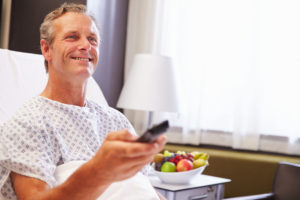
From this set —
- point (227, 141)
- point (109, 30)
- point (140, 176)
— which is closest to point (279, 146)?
point (227, 141)

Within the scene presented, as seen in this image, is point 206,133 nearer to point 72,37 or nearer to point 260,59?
point 260,59

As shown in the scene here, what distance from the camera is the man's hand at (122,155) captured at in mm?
696

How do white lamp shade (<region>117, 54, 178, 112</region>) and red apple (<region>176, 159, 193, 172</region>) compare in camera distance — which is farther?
white lamp shade (<region>117, 54, 178, 112</region>)

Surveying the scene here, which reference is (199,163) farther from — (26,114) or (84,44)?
(26,114)

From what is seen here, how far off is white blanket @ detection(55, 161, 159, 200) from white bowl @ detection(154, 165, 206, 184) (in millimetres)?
859

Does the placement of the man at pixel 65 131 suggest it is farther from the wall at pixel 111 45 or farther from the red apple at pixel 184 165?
the wall at pixel 111 45

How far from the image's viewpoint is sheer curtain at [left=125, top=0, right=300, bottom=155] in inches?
111

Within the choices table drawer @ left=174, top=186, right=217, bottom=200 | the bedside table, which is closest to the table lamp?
the bedside table

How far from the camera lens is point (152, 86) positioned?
104 inches

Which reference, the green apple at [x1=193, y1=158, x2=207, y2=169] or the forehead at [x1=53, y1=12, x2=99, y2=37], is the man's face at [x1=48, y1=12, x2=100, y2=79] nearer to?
the forehead at [x1=53, y1=12, x2=99, y2=37]

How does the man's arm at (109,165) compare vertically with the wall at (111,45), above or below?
below

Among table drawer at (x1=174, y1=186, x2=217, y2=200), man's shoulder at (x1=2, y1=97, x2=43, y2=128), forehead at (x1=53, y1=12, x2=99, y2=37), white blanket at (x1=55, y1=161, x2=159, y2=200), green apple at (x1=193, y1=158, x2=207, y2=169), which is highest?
forehead at (x1=53, y1=12, x2=99, y2=37)

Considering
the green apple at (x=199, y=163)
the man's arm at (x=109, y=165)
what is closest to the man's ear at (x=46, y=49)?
the man's arm at (x=109, y=165)

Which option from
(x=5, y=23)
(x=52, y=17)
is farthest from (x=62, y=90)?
(x=5, y=23)
